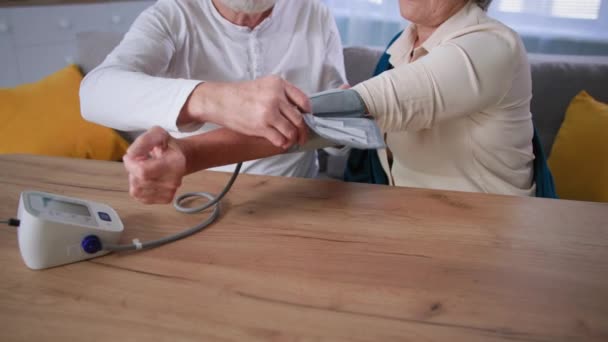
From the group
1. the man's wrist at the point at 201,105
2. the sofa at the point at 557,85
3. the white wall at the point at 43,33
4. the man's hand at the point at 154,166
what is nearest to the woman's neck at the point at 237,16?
the man's wrist at the point at 201,105

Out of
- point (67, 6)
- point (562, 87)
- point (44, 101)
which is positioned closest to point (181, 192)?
point (44, 101)

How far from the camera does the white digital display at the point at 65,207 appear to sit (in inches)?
25.5

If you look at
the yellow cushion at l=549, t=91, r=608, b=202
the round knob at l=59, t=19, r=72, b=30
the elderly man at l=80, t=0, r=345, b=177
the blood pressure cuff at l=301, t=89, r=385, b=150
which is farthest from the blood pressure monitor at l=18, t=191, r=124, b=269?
the round knob at l=59, t=19, r=72, b=30

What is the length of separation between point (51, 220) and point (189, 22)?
0.74m

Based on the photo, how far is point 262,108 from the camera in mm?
721

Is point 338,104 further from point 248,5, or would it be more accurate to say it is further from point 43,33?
point 43,33

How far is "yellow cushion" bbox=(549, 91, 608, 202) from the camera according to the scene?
1.39 m

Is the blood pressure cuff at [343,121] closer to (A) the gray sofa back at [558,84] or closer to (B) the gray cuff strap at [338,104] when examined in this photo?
(B) the gray cuff strap at [338,104]

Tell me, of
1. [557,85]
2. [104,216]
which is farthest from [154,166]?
[557,85]

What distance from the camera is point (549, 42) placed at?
222cm

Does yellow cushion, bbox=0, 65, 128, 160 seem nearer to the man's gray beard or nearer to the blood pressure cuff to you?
the man's gray beard

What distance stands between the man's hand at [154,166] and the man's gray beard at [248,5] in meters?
0.55

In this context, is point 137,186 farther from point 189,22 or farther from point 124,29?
point 124,29

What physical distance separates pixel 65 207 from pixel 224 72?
0.69 meters
